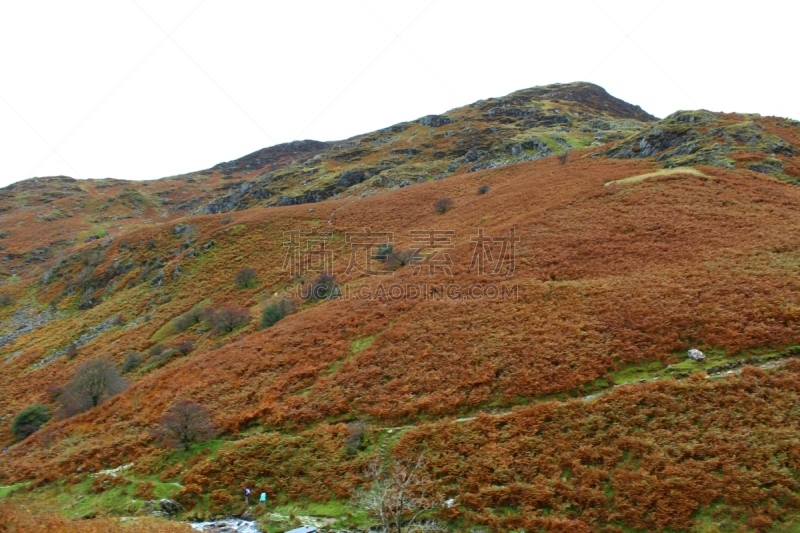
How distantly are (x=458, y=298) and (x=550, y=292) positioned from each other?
216 inches

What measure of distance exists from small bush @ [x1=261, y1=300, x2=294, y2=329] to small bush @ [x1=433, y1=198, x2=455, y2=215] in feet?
78.3

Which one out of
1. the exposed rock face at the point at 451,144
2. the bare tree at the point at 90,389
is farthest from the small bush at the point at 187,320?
the exposed rock face at the point at 451,144

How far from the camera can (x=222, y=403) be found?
2100 centimetres

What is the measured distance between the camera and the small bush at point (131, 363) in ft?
105

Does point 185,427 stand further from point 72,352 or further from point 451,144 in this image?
point 451,144

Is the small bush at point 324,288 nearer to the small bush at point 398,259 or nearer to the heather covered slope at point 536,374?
the heather covered slope at point 536,374

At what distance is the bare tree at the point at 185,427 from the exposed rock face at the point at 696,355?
20.8 meters

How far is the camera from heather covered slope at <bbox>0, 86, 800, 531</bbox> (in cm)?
1249

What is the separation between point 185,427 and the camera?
1848cm

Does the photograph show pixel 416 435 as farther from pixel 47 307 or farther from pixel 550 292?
pixel 47 307

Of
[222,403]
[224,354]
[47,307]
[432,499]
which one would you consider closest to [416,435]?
[432,499]

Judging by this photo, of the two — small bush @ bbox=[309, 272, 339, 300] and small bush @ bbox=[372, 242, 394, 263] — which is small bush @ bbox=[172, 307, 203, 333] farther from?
small bush @ bbox=[372, 242, 394, 263]

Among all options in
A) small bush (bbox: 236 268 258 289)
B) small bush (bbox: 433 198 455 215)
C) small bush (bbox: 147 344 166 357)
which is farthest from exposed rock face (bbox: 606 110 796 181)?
small bush (bbox: 147 344 166 357)

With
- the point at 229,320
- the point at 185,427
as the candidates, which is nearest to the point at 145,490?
the point at 185,427
